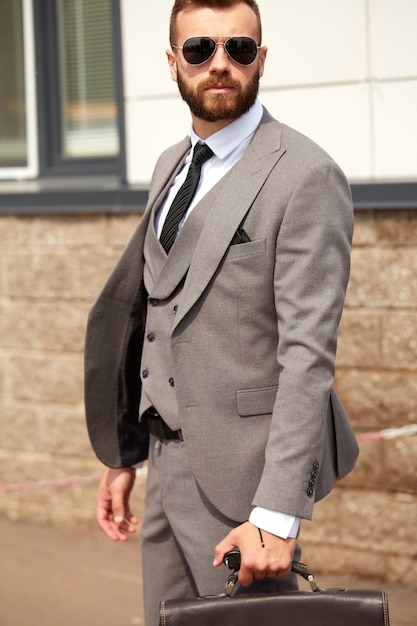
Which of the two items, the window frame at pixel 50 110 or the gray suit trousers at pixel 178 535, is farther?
the window frame at pixel 50 110

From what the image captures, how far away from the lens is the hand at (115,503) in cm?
298

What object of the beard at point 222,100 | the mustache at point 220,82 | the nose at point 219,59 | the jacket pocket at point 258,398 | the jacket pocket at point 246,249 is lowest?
the jacket pocket at point 258,398

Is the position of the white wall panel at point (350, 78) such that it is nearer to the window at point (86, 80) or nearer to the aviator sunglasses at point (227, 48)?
the window at point (86, 80)

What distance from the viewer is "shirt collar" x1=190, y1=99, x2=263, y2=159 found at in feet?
8.39

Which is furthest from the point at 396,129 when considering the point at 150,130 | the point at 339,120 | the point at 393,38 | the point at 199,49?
the point at 199,49

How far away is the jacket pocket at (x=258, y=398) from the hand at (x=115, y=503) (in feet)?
2.18

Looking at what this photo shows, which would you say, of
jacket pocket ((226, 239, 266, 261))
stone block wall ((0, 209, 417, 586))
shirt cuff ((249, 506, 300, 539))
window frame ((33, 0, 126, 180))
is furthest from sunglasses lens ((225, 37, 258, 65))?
window frame ((33, 0, 126, 180))

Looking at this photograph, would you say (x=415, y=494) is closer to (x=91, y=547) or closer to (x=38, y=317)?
(x=91, y=547)

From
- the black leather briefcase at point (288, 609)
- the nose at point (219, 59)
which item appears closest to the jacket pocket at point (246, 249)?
the nose at point (219, 59)

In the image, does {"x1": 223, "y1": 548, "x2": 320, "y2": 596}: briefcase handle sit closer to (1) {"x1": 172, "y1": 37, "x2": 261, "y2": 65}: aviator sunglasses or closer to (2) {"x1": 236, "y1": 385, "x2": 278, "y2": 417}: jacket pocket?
(2) {"x1": 236, "y1": 385, "x2": 278, "y2": 417}: jacket pocket

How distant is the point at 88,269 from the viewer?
17.1 feet

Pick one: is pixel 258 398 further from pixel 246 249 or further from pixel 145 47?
pixel 145 47

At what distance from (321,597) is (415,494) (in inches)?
91.5

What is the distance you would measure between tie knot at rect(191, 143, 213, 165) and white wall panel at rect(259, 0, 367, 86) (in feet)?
6.56
